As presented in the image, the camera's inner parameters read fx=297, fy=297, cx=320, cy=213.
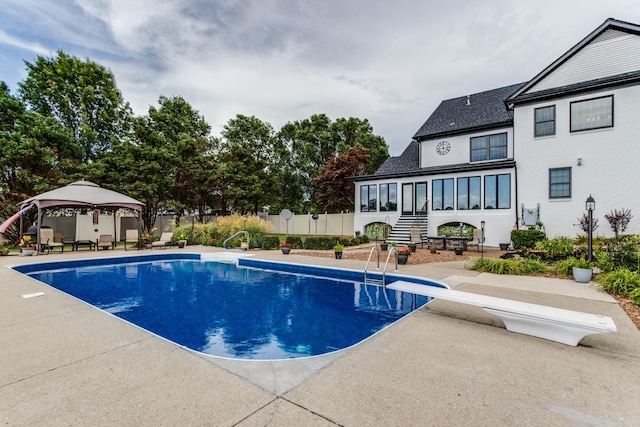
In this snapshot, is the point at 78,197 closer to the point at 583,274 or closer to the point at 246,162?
the point at 246,162

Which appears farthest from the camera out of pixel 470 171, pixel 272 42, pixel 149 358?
pixel 470 171

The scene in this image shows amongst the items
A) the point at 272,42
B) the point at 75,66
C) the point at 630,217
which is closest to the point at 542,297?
the point at 630,217

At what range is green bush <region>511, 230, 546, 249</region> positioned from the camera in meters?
12.3

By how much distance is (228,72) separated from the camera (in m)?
14.0

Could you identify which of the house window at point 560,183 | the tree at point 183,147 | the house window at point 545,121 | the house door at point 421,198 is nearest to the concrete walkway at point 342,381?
the house window at point 560,183

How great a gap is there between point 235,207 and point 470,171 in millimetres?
17700

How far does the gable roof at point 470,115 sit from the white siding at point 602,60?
2665 mm

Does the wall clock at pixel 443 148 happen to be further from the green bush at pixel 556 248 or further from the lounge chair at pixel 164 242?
the lounge chair at pixel 164 242

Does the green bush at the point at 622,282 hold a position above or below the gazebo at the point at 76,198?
below

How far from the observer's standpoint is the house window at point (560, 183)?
12750 millimetres

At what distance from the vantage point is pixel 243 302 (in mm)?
6582

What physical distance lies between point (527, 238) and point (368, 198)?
874cm

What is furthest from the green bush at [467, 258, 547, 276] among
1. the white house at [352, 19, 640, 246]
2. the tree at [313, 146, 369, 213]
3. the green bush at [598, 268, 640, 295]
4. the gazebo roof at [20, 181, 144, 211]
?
the tree at [313, 146, 369, 213]

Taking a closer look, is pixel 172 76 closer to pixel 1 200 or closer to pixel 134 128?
pixel 134 128
